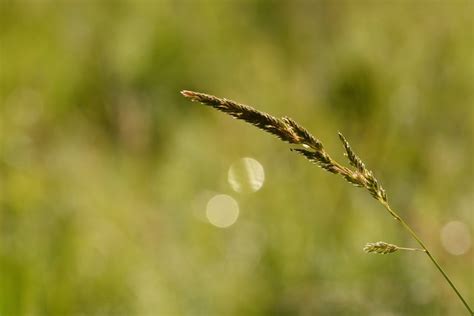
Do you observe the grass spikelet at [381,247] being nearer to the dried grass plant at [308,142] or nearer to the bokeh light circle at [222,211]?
the dried grass plant at [308,142]

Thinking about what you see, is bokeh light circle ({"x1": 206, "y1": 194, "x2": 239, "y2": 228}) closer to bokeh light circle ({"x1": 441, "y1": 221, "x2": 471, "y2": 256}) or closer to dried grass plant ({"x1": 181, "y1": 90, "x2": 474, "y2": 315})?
bokeh light circle ({"x1": 441, "y1": 221, "x2": 471, "y2": 256})

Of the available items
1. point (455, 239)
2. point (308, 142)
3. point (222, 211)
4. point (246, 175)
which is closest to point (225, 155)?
point (246, 175)

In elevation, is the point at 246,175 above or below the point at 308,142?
above

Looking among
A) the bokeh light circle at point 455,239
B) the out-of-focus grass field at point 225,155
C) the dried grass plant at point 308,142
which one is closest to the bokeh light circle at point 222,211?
the out-of-focus grass field at point 225,155

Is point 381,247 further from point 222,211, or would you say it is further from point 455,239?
point 222,211

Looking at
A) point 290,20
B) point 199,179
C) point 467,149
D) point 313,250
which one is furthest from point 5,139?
point 290,20

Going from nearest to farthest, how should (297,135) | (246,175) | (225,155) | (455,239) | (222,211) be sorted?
1. (297,135)
2. (455,239)
3. (222,211)
4. (246,175)
5. (225,155)
